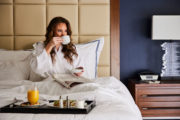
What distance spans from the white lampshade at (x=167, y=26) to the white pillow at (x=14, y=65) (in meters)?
1.58

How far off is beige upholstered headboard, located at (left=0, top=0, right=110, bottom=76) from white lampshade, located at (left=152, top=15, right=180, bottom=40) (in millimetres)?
628

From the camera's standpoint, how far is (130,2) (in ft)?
12.1

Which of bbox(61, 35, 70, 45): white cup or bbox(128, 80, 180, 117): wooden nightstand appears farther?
bbox(128, 80, 180, 117): wooden nightstand

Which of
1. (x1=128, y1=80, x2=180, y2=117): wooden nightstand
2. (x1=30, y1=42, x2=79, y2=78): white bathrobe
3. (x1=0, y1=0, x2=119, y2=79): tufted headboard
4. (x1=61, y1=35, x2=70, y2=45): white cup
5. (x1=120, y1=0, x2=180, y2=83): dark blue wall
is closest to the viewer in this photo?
(x1=30, y1=42, x2=79, y2=78): white bathrobe

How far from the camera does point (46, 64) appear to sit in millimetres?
2928

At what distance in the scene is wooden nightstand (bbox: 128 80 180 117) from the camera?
10.8ft

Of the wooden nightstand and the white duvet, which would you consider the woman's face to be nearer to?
the white duvet

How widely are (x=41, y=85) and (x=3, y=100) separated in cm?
54

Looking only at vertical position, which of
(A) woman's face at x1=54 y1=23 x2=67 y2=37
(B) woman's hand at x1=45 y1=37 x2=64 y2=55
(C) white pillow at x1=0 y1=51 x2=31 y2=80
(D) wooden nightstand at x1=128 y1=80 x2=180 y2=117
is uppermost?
(A) woman's face at x1=54 y1=23 x2=67 y2=37

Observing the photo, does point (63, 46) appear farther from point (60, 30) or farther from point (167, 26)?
point (167, 26)

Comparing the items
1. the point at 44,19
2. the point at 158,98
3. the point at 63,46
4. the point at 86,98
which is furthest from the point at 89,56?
the point at 86,98

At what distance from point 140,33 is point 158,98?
0.91 m

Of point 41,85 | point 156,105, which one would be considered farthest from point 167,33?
point 41,85

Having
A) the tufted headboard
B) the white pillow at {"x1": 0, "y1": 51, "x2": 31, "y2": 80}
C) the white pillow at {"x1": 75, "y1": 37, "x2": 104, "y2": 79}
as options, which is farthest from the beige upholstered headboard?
the white pillow at {"x1": 0, "y1": 51, "x2": 31, "y2": 80}
